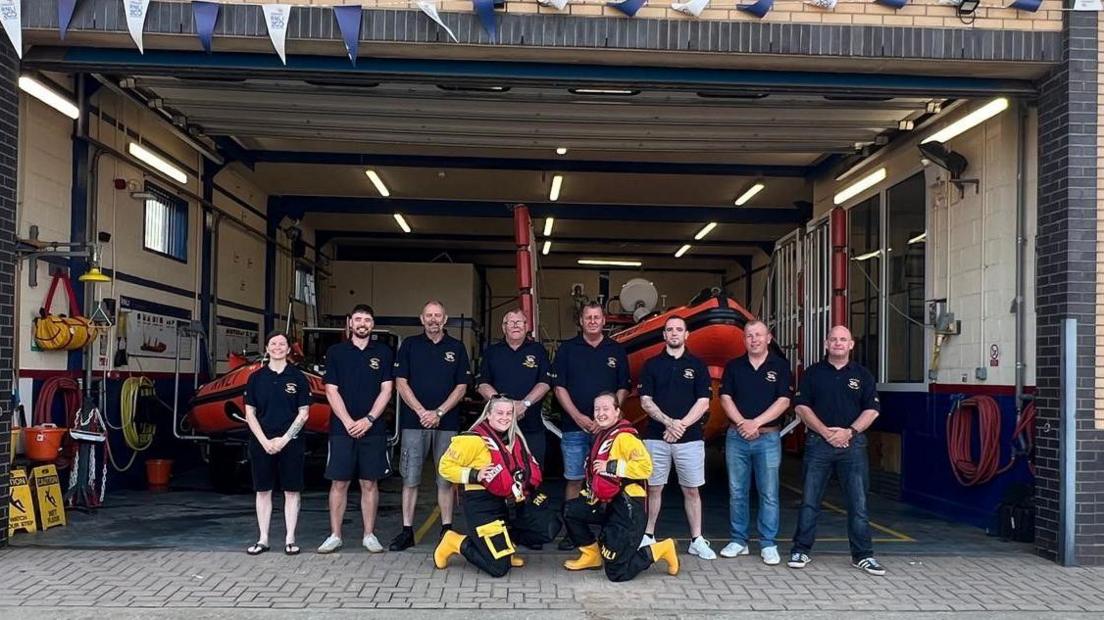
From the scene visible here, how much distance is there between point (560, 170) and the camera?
37.6 ft

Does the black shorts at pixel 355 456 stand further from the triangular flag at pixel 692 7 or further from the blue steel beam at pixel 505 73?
the triangular flag at pixel 692 7

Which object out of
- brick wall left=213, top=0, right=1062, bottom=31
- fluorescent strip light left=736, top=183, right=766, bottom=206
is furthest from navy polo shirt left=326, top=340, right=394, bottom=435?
fluorescent strip light left=736, top=183, right=766, bottom=206

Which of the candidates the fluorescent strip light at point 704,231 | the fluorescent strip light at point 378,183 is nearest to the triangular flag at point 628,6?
the fluorescent strip light at point 378,183

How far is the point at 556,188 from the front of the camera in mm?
12805

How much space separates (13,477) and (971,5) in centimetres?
695

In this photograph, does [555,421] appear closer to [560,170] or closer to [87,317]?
[560,170]

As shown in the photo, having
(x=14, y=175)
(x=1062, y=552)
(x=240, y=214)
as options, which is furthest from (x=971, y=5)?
(x=240, y=214)

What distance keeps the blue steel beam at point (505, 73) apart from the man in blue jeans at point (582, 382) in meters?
1.56

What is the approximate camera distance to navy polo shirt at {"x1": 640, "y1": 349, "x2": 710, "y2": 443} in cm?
593

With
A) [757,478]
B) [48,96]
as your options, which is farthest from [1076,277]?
[48,96]

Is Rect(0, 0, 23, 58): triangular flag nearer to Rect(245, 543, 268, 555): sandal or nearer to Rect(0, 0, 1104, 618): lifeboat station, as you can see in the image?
Rect(0, 0, 1104, 618): lifeboat station

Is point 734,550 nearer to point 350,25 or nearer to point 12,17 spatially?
point 350,25

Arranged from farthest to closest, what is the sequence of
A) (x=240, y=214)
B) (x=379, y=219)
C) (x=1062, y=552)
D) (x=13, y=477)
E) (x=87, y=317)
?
(x=379, y=219) < (x=240, y=214) < (x=87, y=317) < (x=13, y=477) < (x=1062, y=552)

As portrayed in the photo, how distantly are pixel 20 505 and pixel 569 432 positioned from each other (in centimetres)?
376
